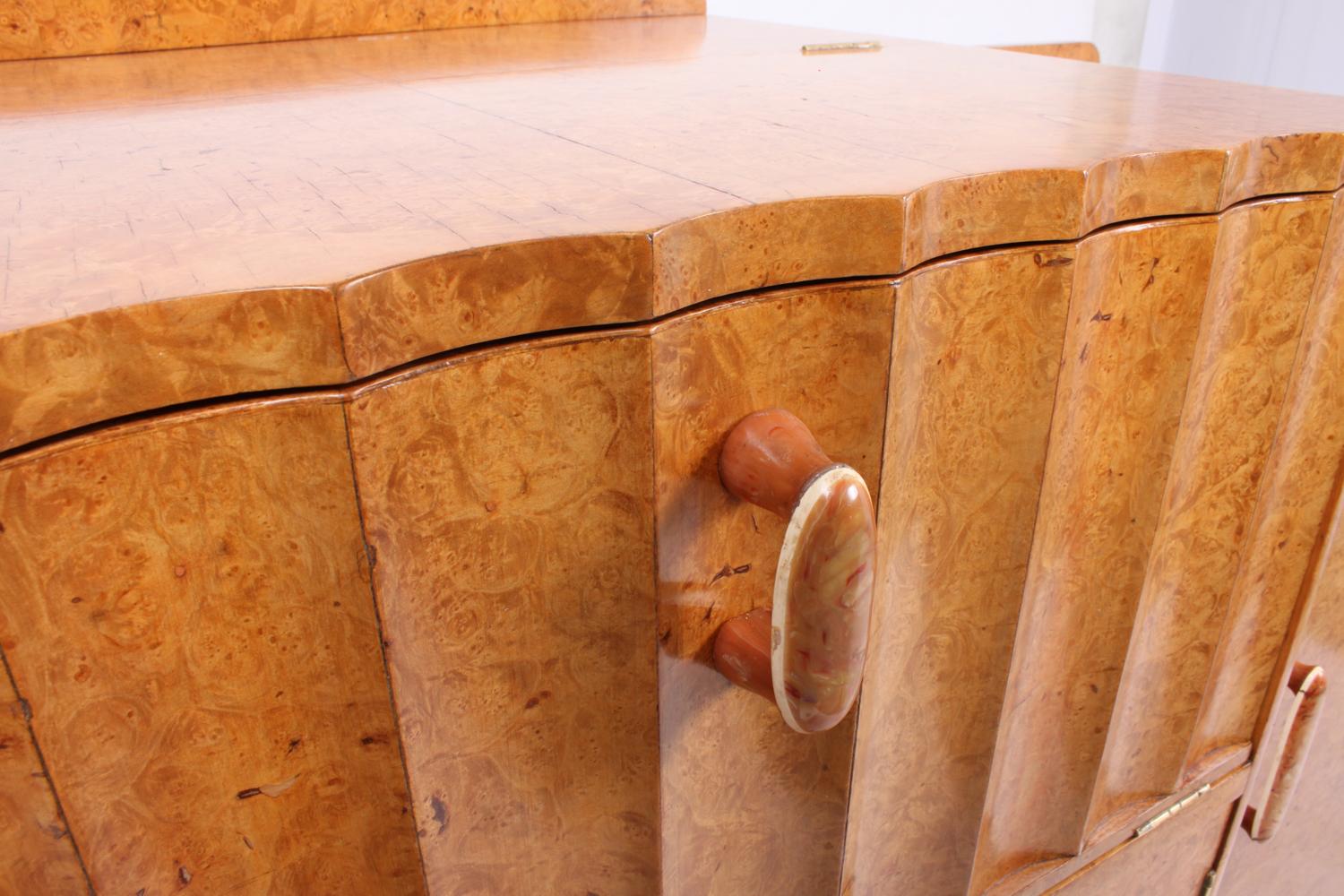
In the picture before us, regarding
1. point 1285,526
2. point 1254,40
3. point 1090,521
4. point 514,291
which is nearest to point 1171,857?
point 1285,526

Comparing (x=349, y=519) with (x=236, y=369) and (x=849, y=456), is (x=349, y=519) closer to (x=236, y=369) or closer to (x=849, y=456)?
(x=236, y=369)

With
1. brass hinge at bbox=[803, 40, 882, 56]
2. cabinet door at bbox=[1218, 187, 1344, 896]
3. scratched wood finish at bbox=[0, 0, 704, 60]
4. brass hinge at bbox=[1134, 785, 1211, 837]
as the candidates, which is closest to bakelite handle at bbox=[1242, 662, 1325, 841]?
cabinet door at bbox=[1218, 187, 1344, 896]

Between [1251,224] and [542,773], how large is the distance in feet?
1.71

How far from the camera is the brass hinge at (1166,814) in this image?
84cm

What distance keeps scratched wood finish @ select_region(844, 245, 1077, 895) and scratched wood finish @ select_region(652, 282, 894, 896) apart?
0.02 meters

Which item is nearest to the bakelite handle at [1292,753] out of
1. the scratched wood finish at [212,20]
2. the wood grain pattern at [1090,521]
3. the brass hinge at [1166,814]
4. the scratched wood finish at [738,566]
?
the brass hinge at [1166,814]

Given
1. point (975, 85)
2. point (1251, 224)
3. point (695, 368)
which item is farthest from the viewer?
point (975, 85)

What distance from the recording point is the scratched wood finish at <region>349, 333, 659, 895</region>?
41cm

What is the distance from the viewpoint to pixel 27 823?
1.28 ft

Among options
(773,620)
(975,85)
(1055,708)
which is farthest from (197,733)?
(975,85)

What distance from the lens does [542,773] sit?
0.50 meters

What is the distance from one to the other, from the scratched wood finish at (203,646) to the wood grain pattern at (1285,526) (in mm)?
628

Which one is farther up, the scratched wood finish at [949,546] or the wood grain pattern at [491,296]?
the wood grain pattern at [491,296]

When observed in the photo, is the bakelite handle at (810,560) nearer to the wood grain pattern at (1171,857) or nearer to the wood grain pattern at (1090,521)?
the wood grain pattern at (1090,521)
